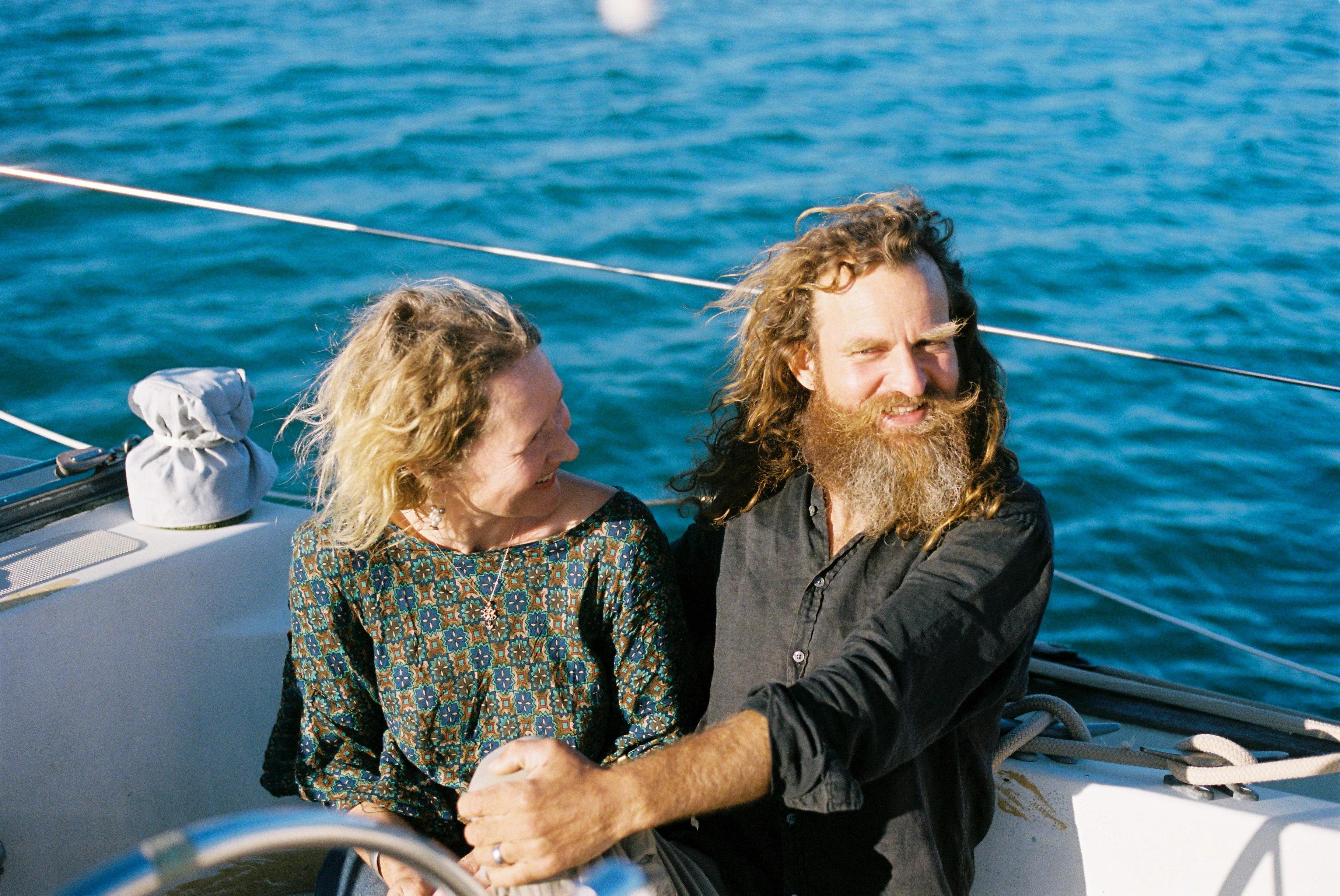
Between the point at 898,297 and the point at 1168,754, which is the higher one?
the point at 898,297

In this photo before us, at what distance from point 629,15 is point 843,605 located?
1067cm

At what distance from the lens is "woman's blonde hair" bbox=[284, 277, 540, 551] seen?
174 cm

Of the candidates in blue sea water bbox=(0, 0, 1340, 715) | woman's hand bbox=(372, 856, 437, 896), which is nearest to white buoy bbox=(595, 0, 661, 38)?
blue sea water bbox=(0, 0, 1340, 715)

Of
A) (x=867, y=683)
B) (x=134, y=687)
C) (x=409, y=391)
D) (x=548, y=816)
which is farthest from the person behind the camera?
(x=134, y=687)

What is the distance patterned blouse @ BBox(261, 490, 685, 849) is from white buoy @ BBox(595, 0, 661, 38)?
969 centimetres

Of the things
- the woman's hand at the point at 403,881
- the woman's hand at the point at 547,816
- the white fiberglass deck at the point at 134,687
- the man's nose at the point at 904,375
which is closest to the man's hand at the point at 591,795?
the woman's hand at the point at 547,816

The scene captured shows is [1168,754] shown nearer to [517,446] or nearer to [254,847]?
[517,446]

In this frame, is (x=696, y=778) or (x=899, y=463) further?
(x=899, y=463)

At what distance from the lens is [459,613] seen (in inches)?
73.9

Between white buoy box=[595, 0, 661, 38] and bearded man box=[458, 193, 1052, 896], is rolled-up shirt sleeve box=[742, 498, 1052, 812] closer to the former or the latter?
bearded man box=[458, 193, 1052, 896]

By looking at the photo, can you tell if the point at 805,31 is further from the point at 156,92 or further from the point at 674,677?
the point at 674,677

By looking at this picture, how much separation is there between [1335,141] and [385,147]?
664 cm

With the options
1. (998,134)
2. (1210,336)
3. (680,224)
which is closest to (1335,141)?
(998,134)

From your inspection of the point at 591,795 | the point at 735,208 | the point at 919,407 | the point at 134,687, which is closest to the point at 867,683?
the point at 591,795
